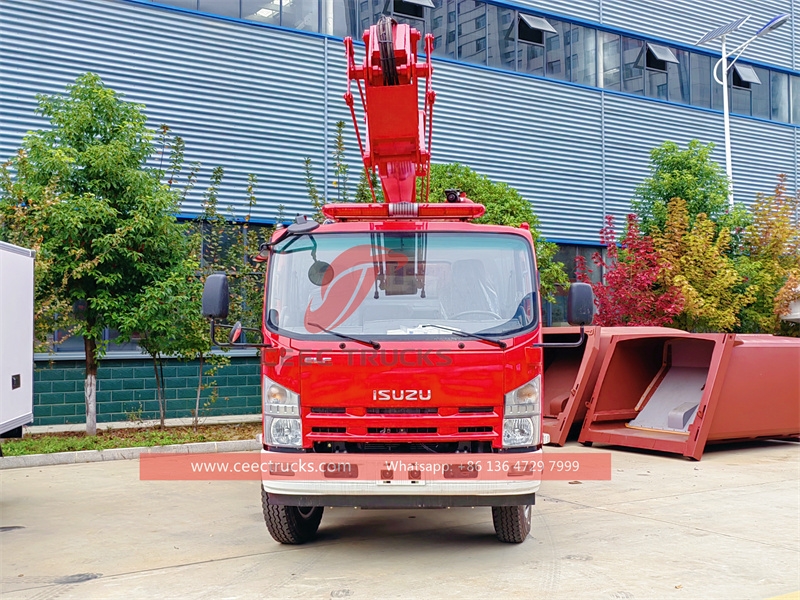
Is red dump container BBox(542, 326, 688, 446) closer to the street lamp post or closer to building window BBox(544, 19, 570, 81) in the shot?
building window BBox(544, 19, 570, 81)

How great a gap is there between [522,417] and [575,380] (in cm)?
655

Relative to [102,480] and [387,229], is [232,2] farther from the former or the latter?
[387,229]

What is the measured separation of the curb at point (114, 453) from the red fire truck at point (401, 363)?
5630mm

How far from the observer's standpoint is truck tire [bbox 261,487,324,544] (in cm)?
634

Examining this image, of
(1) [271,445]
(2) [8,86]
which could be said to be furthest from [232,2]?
(1) [271,445]

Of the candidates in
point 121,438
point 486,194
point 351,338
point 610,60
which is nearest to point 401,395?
point 351,338

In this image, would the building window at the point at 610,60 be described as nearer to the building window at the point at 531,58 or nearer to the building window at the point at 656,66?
the building window at the point at 656,66

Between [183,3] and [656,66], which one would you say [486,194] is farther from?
[656,66]

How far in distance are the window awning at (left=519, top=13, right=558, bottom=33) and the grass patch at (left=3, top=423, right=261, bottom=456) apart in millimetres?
12124

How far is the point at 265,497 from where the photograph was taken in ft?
20.6

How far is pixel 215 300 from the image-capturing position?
6.32m

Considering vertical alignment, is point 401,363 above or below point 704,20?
below

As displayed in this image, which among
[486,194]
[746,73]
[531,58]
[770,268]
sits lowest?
[770,268]

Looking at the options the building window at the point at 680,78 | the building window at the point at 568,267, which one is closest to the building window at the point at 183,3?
the building window at the point at 568,267
